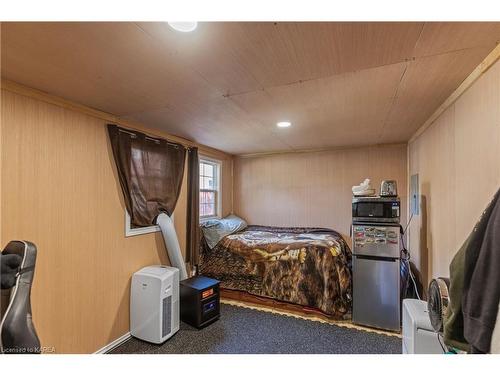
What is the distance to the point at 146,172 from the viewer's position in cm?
264

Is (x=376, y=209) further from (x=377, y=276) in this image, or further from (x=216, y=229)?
(x=216, y=229)

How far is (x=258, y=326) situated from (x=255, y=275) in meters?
0.70

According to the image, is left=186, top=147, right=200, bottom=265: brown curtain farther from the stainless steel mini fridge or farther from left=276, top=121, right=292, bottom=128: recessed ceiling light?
the stainless steel mini fridge

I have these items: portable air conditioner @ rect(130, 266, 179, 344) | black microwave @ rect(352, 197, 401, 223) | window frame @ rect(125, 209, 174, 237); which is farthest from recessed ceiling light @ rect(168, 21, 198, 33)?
black microwave @ rect(352, 197, 401, 223)

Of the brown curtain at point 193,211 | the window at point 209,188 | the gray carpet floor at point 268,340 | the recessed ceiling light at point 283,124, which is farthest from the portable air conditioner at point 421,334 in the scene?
the window at point 209,188

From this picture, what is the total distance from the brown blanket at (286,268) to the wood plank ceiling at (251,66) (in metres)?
1.66

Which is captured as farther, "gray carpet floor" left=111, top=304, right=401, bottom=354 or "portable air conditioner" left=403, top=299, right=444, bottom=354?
"gray carpet floor" left=111, top=304, right=401, bottom=354

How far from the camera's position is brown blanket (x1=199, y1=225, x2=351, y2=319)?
2.85 meters

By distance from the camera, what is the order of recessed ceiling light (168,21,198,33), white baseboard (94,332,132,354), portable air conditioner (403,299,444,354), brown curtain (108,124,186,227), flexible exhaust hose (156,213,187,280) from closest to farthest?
recessed ceiling light (168,21,198,33)
portable air conditioner (403,299,444,354)
white baseboard (94,332,132,354)
brown curtain (108,124,186,227)
flexible exhaust hose (156,213,187,280)

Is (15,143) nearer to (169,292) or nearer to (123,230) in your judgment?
(123,230)

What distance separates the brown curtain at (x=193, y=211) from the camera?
10.8 ft

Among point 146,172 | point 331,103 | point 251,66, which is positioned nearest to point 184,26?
point 251,66

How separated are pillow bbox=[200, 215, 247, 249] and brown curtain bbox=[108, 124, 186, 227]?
810 mm
